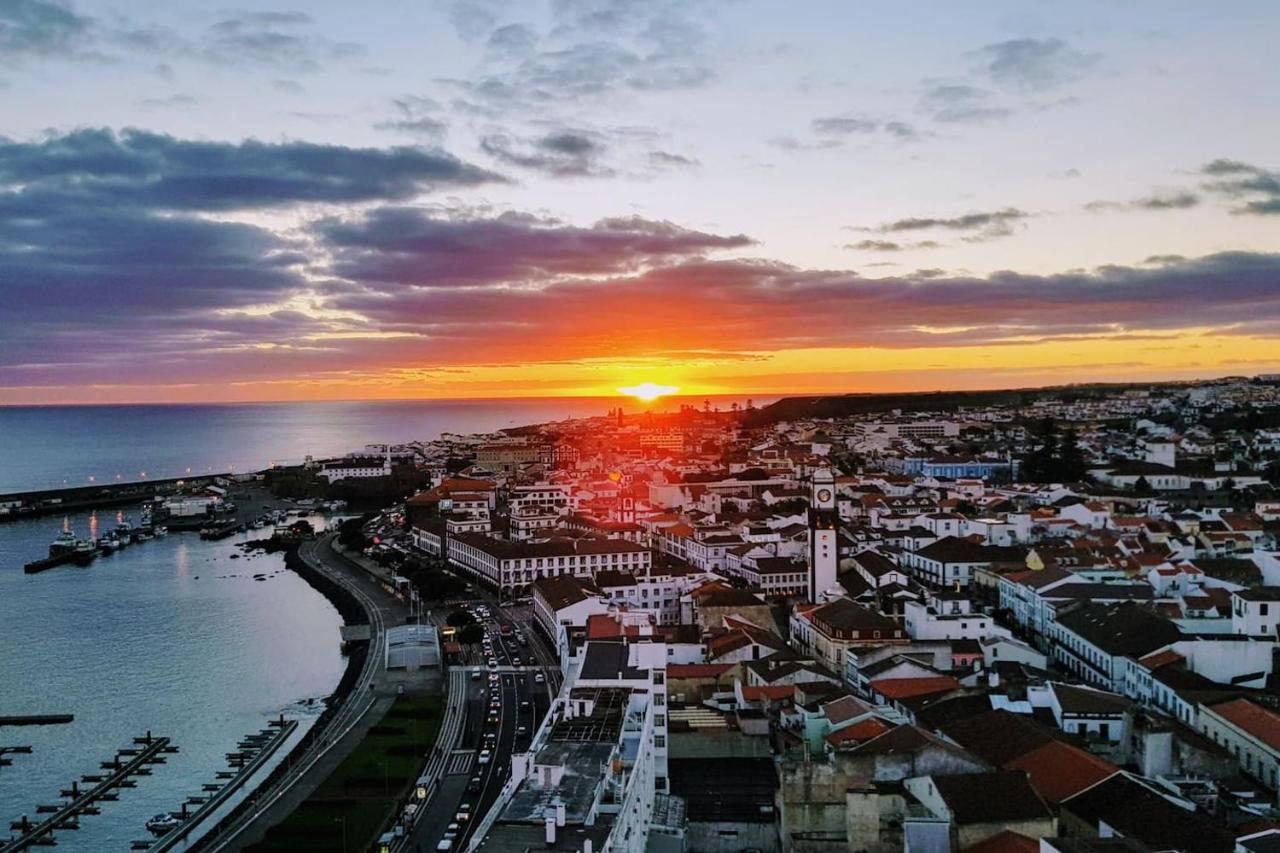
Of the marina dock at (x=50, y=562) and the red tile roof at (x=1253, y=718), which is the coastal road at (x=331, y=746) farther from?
the marina dock at (x=50, y=562)

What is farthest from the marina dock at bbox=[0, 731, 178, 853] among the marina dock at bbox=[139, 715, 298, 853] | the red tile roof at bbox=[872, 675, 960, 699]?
the red tile roof at bbox=[872, 675, 960, 699]

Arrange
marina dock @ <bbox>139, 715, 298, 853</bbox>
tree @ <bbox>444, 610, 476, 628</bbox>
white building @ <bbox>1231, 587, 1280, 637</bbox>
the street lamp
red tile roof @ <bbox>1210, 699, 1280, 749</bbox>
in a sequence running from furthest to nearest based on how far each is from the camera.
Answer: tree @ <bbox>444, 610, 476, 628</bbox>, white building @ <bbox>1231, 587, 1280, 637</bbox>, marina dock @ <bbox>139, 715, 298, 853</bbox>, the street lamp, red tile roof @ <bbox>1210, 699, 1280, 749</bbox>

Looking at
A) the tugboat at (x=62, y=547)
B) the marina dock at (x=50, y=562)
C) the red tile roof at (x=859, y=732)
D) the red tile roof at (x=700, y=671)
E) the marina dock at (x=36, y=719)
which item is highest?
the red tile roof at (x=859, y=732)

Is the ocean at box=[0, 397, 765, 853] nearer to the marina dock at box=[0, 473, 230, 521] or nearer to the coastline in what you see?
the coastline

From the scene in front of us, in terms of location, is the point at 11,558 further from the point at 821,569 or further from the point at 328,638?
the point at 821,569

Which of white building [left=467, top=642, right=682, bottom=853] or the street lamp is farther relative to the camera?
the street lamp

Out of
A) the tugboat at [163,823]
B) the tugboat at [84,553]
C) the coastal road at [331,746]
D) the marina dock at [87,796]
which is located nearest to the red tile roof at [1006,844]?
the coastal road at [331,746]
